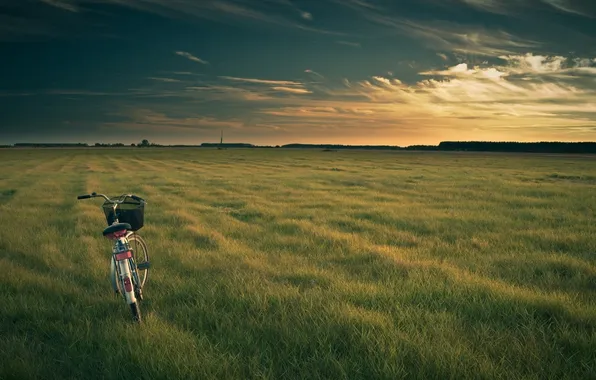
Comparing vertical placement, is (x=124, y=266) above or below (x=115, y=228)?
below

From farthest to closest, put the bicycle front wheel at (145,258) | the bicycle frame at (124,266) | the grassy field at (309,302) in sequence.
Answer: the bicycle front wheel at (145,258) → the bicycle frame at (124,266) → the grassy field at (309,302)

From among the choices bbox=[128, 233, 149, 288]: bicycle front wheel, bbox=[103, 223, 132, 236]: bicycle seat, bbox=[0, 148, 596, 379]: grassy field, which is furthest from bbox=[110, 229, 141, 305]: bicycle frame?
bbox=[128, 233, 149, 288]: bicycle front wheel

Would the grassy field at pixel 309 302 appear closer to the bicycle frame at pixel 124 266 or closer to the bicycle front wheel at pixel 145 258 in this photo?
the bicycle front wheel at pixel 145 258

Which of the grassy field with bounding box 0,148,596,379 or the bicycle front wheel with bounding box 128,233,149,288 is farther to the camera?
the bicycle front wheel with bounding box 128,233,149,288

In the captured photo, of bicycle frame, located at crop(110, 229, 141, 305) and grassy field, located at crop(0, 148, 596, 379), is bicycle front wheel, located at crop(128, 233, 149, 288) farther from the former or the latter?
bicycle frame, located at crop(110, 229, 141, 305)

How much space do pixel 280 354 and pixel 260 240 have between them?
5.53 metres

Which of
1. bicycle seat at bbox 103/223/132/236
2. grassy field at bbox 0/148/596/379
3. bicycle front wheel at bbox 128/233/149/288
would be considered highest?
bicycle seat at bbox 103/223/132/236

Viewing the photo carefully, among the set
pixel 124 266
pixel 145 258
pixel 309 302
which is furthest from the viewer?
pixel 145 258

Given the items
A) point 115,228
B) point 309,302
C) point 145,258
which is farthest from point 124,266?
point 309,302

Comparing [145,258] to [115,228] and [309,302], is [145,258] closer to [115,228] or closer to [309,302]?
[115,228]

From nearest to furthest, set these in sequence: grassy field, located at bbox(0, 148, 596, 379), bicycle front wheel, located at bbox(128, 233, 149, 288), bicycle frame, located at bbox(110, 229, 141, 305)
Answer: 1. grassy field, located at bbox(0, 148, 596, 379)
2. bicycle frame, located at bbox(110, 229, 141, 305)
3. bicycle front wheel, located at bbox(128, 233, 149, 288)

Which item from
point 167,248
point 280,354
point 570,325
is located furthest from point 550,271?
point 167,248

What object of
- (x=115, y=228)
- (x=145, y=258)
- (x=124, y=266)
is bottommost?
(x=145, y=258)

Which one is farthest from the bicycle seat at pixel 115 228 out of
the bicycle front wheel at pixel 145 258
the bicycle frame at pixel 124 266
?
the bicycle front wheel at pixel 145 258
